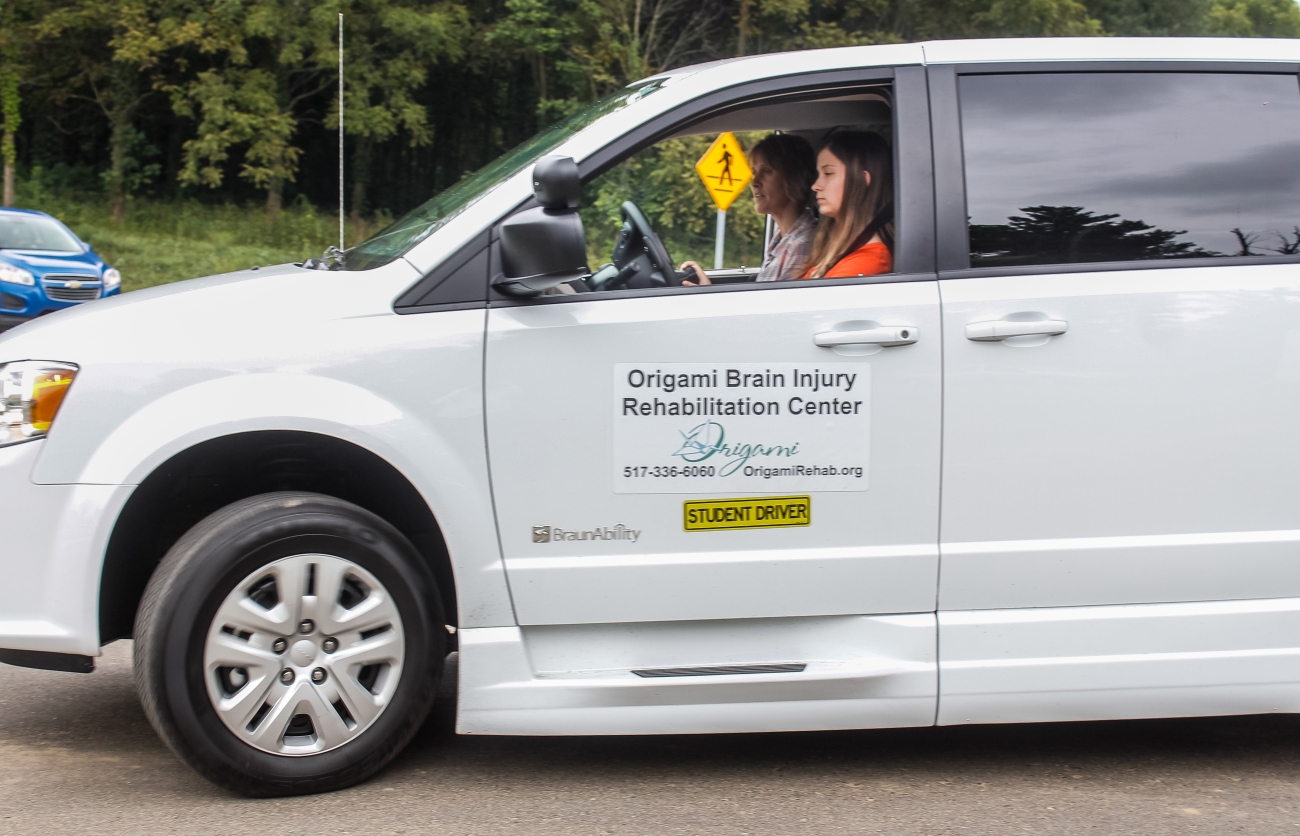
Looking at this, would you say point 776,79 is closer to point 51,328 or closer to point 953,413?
point 953,413

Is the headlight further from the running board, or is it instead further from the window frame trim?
the window frame trim

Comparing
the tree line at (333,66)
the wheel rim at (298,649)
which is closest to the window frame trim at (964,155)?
the wheel rim at (298,649)

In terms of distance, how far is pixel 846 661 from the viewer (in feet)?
10.8

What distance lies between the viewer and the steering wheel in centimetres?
353

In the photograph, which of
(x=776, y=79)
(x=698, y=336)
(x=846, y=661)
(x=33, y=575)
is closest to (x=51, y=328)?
(x=33, y=575)

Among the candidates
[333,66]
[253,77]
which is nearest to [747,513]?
[333,66]

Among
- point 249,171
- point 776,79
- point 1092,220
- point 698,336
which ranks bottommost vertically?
point 698,336

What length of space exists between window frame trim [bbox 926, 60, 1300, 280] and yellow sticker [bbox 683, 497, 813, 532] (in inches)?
28.3

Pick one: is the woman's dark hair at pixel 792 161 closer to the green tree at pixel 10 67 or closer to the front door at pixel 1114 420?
the front door at pixel 1114 420

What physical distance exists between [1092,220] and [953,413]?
66cm

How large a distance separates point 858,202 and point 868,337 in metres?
0.60

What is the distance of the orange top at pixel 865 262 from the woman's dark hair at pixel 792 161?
58 cm

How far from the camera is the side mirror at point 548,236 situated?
3.08 metres

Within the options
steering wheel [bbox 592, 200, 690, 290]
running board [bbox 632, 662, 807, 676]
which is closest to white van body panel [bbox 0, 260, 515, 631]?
running board [bbox 632, 662, 807, 676]
